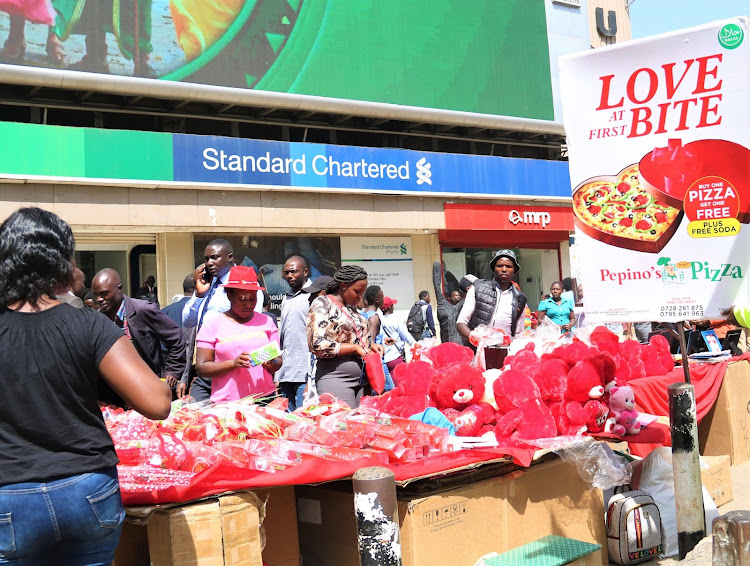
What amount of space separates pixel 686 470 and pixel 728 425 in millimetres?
3322

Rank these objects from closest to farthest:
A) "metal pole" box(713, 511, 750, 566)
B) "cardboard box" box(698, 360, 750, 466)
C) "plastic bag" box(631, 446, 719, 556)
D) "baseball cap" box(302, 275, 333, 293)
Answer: "metal pole" box(713, 511, 750, 566) → "plastic bag" box(631, 446, 719, 556) → "baseball cap" box(302, 275, 333, 293) → "cardboard box" box(698, 360, 750, 466)

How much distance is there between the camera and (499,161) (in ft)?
68.9

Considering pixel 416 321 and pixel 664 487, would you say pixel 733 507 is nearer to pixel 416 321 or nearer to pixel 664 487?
pixel 664 487

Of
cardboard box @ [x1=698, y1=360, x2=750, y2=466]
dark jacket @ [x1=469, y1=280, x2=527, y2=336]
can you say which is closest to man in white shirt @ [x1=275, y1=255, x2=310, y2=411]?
dark jacket @ [x1=469, y1=280, x2=527, y2=336]

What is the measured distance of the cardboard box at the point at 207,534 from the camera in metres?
2.99

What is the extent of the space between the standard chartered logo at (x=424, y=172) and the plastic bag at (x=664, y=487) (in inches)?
588

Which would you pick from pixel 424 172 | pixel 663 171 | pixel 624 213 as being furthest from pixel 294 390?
pixel 424 172

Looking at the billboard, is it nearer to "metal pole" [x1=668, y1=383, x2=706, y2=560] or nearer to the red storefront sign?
the red storefront sign

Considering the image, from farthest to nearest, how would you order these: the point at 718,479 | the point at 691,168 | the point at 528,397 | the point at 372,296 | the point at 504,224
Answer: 1. the point at 504,224
2. the point at 372,296
3. the point at 718,479
4. the point at 528,397
5. the point at 691,168

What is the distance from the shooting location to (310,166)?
1791 centimetres

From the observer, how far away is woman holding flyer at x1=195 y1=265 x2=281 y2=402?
5.04 m

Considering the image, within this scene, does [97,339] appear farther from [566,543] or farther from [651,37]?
[651,37]

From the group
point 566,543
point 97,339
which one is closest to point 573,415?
point 566,543

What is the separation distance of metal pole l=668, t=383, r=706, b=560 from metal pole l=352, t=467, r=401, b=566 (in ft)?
5.37
